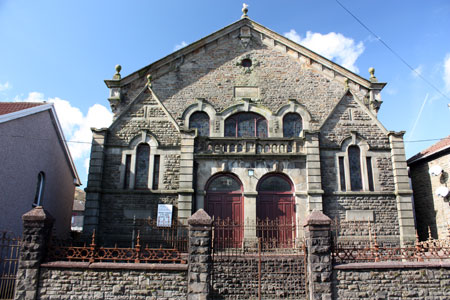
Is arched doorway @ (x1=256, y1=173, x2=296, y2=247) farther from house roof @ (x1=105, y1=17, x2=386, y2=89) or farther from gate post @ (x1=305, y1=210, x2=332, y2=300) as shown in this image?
house roof @ (x1=105, y1=17, x2=386, y2=89)

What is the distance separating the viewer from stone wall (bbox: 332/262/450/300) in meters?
10.3

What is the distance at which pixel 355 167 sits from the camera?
17.5 m

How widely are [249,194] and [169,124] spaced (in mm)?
5037

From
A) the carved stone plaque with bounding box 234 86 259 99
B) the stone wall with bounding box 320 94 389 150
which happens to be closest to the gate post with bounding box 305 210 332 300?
the stone wall with bounding box 320 94 389 150

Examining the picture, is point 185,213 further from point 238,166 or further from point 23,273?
point 23,273

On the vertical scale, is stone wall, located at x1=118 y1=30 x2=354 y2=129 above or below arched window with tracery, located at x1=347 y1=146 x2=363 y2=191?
above

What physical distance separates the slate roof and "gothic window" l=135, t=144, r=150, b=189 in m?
5.27

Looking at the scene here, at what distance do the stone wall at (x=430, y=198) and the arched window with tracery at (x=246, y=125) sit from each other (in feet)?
27.1

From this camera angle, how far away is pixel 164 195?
1666 cm

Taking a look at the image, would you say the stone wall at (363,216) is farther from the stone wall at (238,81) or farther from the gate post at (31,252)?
the gate post at (31,252)

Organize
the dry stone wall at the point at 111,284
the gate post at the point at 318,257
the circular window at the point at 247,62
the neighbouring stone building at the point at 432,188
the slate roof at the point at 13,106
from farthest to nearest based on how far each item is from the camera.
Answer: the circular window at the point at 247,62 < the neighbouring stone building at the point at 432,188 < the slate roof at the point at 13,106 < the dry stone wall at the point at 111,284 < the gate post at the point at 318,257

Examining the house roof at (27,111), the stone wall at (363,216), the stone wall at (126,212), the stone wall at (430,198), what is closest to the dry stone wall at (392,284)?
the stone wall at (363,216)

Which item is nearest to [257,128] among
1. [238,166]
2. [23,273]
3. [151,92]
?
[238,166]

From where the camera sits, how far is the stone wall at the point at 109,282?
10.3m
